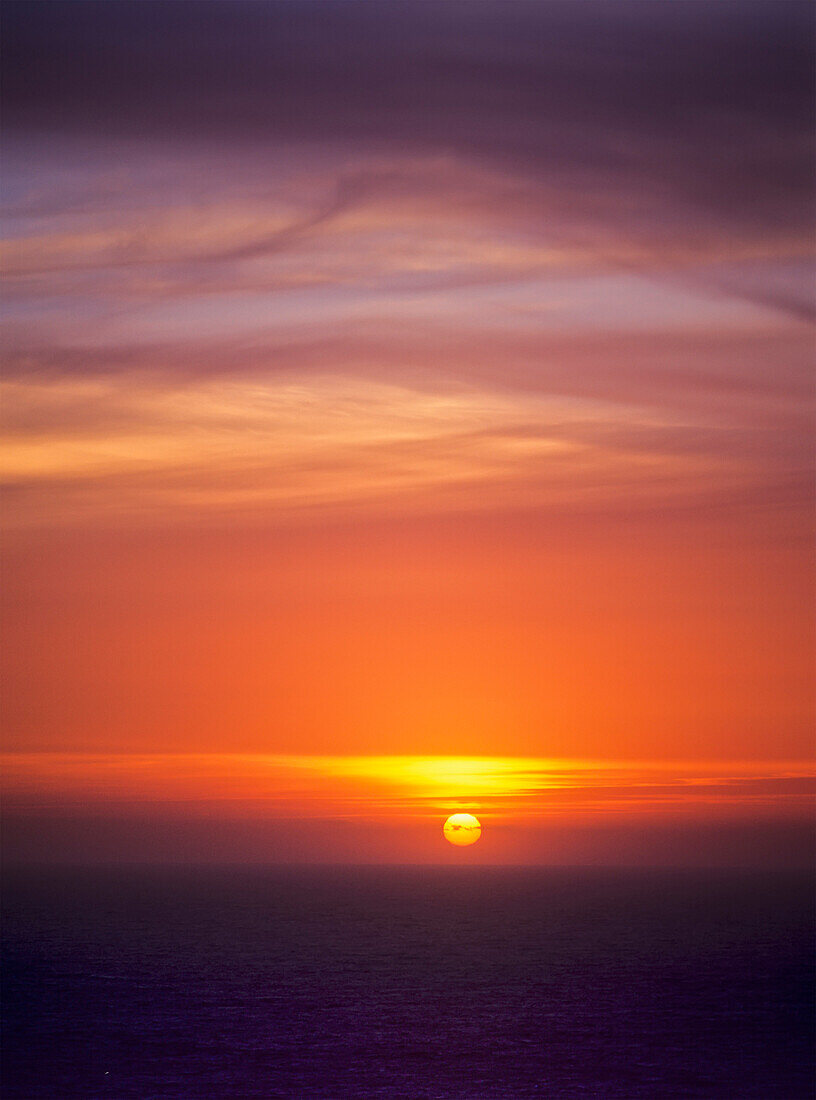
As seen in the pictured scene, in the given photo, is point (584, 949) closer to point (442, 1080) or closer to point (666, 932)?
point (666, 932)

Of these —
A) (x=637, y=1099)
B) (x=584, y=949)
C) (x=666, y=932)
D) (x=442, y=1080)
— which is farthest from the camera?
(x=666, y=932)

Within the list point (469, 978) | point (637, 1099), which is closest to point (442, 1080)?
point (637, 1099)

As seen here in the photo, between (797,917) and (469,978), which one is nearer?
(469,978)

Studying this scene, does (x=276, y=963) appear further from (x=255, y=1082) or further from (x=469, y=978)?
(x=255, y=1082)

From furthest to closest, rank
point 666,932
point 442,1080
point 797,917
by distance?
point 797,917, point 666,932, point 442,1080

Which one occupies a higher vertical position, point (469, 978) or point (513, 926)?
point (513, 926)

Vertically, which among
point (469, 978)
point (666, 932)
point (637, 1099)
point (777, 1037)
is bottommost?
point (637, 1099)
